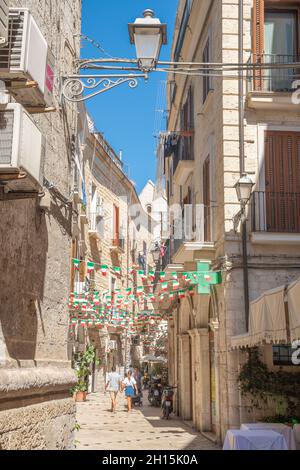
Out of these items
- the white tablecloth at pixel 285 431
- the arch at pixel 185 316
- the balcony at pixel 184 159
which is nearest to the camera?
the white tablecloth at pixel 285 431

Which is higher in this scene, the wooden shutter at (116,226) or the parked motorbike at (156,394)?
the wooden shutter at (116,226)

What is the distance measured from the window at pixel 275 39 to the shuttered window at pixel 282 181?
1.14m

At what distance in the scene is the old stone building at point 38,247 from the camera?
576 cm

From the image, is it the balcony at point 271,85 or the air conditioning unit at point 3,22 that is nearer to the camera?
the air conditioning unit at point 3,22

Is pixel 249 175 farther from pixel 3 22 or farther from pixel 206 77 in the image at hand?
pixel 3 22

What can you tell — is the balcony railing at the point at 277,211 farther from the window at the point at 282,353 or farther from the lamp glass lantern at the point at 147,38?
the lamp glass lantern at the point at 147,38

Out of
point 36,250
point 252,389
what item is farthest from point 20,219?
point 252,389

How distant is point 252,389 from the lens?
11.9m

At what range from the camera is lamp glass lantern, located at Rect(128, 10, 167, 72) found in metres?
6.88

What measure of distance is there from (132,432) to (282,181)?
6.97 metres

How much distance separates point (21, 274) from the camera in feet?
21.5

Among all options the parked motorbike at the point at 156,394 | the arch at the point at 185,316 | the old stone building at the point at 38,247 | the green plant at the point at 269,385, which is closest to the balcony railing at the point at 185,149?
the arch at the point at 185,316
